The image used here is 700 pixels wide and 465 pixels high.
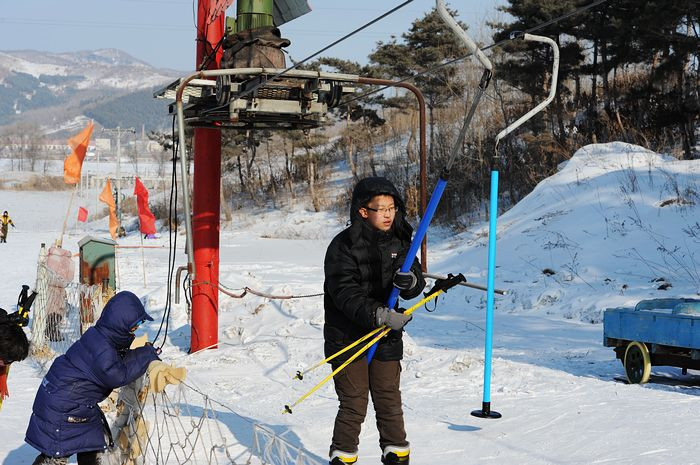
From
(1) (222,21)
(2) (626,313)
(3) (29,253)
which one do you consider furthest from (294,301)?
(3) (29,253)

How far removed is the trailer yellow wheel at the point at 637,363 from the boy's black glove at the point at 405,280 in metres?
4.23

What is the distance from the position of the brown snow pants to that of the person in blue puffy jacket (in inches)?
43.3

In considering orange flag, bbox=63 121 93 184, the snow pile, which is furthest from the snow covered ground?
orange flag, bbox=63 121 93 184

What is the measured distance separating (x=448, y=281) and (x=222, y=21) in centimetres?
609

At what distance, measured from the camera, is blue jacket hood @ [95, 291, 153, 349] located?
439cm

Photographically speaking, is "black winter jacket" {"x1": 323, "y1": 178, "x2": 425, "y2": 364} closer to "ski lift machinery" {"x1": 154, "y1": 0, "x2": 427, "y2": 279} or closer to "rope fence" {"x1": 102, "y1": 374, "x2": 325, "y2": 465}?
"rope fence" {"x1": 102, "y1": 374, "x2": 325, "y2": 465}

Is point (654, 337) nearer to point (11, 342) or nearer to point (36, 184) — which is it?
point (11, 342)

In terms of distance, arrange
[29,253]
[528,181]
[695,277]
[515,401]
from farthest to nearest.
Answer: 1. [528,181]
2. [29,253]
3. [695,277]
4. [515,401]

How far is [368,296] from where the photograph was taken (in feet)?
14.4

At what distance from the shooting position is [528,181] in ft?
101

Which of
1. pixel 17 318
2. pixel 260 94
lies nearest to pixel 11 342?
pixel 17 318

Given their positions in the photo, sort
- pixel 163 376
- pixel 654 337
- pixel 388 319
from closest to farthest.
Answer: pixel 388 319, pixel 163 376, pixel 654 337

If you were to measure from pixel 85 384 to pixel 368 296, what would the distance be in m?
1.59

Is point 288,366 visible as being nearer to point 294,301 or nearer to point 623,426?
point 294,301
